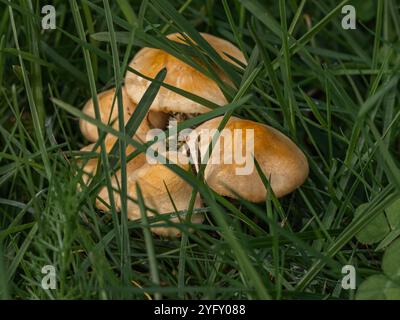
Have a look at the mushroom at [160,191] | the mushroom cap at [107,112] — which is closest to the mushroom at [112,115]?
the mushroom cap at [107,112]

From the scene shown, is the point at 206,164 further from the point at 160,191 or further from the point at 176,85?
the point at 176,85

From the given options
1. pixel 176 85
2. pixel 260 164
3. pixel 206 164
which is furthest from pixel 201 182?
pixel 176 85

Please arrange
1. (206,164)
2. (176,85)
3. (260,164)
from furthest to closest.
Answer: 1. (176,85)
2. (260,164)
3. (206,164)

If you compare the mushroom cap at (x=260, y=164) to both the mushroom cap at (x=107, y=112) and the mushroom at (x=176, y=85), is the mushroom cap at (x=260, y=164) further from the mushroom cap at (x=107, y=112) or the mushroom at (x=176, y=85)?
the mushroom cap at (x=107, y=112)

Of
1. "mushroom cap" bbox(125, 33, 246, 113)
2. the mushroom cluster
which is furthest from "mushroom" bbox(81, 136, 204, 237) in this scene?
"mushroom cap" bbox(125, 33, 246, 113)

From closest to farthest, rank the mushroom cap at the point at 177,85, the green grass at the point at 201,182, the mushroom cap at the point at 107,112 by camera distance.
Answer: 1. the green grass at the point at 201,182
2. the mushroom cap at the point at 177,85
3. the mushroom cap at the point at 107,112

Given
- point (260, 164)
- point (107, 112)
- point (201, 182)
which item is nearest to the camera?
point (201, 182)

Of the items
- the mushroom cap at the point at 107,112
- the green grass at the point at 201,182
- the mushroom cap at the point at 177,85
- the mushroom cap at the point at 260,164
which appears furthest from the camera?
the mushroom cap at the point at 107,112

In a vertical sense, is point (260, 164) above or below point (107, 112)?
below
